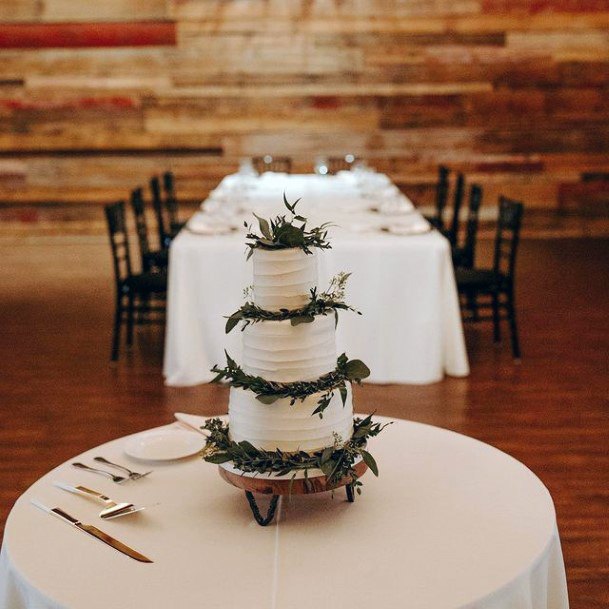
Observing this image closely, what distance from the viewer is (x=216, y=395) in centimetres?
504

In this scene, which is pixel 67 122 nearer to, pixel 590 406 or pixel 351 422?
pixel 590 406

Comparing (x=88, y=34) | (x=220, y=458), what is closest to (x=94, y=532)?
(x=220, y=458)

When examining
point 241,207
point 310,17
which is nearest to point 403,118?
point 310,17

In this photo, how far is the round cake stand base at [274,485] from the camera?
6.01 feet

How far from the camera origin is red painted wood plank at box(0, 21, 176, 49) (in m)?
9.38

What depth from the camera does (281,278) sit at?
1.83 meters

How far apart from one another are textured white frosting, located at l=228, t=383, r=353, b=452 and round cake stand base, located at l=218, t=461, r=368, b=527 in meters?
0.06

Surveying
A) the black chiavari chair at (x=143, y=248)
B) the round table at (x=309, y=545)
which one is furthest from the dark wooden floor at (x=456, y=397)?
the round table at (x=309, y=545)

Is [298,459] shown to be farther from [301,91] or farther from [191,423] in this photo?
[301,91]

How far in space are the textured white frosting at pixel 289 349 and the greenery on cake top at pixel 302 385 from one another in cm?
1

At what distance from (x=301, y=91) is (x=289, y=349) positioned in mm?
7966

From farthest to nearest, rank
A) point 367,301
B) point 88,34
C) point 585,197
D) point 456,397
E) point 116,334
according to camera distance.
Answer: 1. point 585,197
2. point 88,34
3. point 116,334
4. point 367,301
5. point 456,397

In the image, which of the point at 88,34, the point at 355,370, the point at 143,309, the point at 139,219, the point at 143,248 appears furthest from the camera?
the point at 88,34

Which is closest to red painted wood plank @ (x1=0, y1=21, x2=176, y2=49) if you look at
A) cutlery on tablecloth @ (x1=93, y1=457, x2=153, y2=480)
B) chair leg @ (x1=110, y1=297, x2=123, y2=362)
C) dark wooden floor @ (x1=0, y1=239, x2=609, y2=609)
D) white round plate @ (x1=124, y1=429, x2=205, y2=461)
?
dark wooden floor @ (x1=0, y1=239, x2=609, y2=609)
